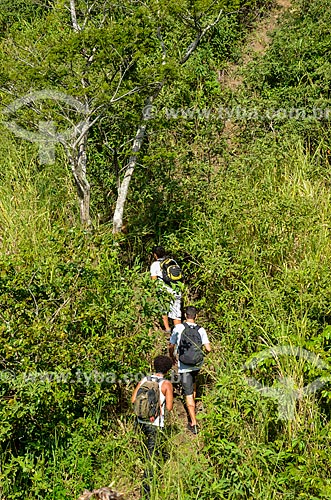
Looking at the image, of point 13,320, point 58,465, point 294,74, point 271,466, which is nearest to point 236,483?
point 271,466

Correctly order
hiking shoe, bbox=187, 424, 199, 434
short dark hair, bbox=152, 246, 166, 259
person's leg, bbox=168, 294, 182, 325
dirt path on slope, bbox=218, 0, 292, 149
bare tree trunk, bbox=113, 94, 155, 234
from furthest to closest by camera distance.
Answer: dirt path on slope, bbox=218, 0, 292, 149 < bare tree trunk, bbox=113, 94, 155, 234 < short dark hair, bbox=152, 246, 166, 259 < person's leg, bbox=168, 294, 182, 325 < hiking shoe, bbox=187, 424, 199, 434

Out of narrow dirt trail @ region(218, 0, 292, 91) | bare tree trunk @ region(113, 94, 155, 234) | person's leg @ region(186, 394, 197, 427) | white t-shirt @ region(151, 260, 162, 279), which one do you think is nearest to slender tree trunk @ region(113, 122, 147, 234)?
bare tree trunk @ region(113, 94, 155, 234)

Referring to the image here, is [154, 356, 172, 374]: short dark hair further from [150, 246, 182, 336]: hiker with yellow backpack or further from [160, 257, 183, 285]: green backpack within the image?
[160, 257, 183, 285]: green backpack

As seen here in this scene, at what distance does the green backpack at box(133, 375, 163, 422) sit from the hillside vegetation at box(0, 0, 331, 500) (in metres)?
0.50

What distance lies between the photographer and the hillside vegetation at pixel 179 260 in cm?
567

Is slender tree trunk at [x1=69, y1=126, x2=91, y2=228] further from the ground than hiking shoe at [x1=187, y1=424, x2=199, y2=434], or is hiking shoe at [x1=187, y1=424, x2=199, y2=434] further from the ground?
slender tree trunk at [x1=69, y1=126, x2=91, y2=228]

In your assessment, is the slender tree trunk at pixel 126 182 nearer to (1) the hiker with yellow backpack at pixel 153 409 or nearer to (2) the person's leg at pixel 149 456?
(1) the hiker with yellow backpack at pixel 153 409

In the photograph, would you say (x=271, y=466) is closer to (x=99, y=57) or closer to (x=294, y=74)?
(x=99, y=57)

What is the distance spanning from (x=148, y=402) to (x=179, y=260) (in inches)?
111

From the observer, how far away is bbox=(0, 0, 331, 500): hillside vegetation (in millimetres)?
5668

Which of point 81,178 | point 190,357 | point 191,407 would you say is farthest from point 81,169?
point 191,407

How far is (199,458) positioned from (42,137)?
452 centimetres

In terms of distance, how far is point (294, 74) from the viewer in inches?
418

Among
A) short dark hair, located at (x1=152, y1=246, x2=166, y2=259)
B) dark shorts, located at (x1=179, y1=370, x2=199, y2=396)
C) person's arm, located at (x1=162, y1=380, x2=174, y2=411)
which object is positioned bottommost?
dark shorts, located at (x1=179, y1=370, x2=199, y2=396)
